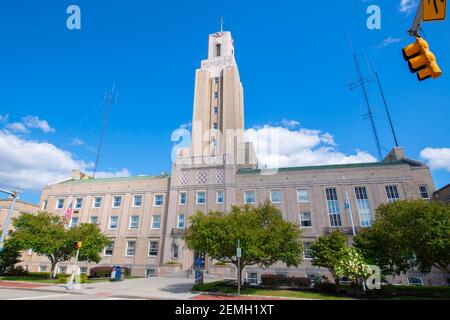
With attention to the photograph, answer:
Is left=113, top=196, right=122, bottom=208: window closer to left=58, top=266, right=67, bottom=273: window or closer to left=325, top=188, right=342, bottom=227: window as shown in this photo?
left=58, top=266, right=67, bottom=273: window

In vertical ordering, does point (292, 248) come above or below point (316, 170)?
below

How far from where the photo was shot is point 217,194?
38.1 m

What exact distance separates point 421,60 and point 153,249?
Result: 38.1 m

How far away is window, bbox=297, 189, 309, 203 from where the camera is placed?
3586 centimetres

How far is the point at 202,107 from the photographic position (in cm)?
4719

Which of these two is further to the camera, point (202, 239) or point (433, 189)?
point (433, 189)

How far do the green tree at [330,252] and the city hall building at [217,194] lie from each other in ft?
31.7

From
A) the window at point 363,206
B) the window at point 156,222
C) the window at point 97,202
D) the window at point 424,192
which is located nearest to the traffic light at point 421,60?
the window at point 363,206

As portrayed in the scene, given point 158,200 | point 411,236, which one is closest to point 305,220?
point 411,236

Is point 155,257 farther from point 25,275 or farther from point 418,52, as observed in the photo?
point 418,52

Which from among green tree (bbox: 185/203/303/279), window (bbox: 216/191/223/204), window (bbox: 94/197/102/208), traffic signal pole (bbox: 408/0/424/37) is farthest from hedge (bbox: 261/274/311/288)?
window (bbox: 94/197/102/208)
